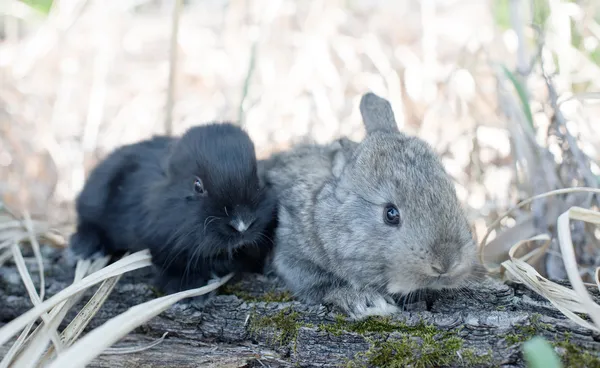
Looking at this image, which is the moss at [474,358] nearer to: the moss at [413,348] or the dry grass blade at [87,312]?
the moss at [413,348]

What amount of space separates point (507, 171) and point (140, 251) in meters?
3.72

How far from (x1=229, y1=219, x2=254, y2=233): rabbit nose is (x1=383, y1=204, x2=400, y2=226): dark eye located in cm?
79

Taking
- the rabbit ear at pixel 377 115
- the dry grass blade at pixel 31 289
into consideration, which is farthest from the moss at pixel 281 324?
the rabbit ear at pixel 377 115

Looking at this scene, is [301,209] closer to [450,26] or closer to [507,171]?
[507,171]

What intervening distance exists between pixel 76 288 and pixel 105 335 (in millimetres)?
711

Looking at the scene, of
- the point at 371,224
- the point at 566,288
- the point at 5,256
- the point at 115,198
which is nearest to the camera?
the point at 566,288

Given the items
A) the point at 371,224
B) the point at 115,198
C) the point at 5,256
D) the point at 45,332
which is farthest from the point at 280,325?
the point at 5,256

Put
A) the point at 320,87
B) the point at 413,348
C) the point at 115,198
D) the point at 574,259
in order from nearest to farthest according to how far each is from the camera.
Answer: the point at 574,259
the point at 413,348
the point at 115,198
the point at 320,87

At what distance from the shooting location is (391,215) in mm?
3506

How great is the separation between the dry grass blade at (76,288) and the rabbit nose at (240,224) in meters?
0.71

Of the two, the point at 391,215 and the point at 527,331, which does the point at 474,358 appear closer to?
the point at 527,331

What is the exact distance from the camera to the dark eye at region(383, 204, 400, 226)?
349 centimetres

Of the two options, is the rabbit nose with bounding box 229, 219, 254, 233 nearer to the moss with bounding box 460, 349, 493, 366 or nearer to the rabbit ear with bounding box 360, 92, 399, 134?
the rabbit ear with bounding box 360, 92, 399, 134

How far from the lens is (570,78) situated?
5.59 metres
